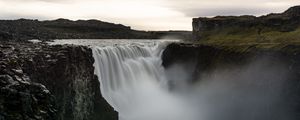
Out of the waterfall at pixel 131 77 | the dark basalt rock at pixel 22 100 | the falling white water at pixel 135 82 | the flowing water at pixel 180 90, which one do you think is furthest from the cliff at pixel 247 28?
the dark basalt rock at pixel 22 100

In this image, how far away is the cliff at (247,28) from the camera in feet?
228

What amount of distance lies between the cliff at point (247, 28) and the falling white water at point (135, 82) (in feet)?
42.1

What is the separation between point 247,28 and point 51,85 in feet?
173

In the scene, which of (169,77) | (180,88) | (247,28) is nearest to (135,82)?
(169,77)

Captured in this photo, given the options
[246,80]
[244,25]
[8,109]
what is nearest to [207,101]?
[246,80]

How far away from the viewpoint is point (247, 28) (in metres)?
80.1

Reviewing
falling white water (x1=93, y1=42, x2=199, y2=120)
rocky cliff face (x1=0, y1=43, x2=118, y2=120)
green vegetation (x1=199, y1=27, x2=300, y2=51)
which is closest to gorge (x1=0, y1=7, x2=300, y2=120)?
falling white water (x1=93, y1=42, x2=199, y2=120)

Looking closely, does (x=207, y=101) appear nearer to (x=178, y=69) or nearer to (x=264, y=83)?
(x=178, y=69)

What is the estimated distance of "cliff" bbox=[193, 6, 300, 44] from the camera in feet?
228

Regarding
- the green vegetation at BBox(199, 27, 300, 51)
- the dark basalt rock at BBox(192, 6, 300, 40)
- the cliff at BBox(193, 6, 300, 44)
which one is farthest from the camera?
the dark basalt rock at BBox(192, 6, 300, 40)

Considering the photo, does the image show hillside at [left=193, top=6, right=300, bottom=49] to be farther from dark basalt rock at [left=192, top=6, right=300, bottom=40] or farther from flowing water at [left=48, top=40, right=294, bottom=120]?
flowing water at [left=48, top=40, right=294, bottom=120]

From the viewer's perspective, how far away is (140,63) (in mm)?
63000

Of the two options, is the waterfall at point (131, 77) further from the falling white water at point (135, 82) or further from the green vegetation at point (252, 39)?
the green vegetation at point (252, 39)

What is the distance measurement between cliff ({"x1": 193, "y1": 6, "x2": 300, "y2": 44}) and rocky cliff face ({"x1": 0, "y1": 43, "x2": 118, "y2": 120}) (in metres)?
30.8
